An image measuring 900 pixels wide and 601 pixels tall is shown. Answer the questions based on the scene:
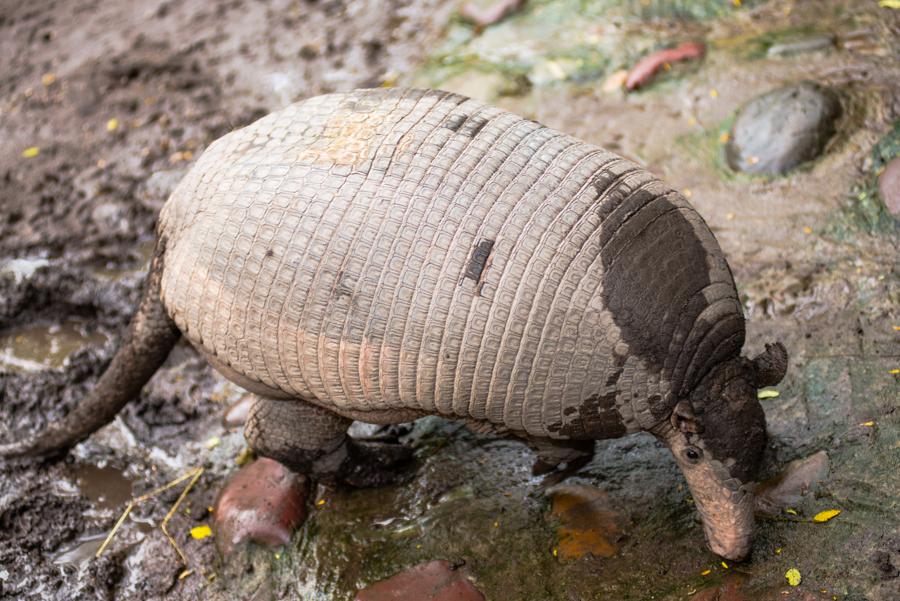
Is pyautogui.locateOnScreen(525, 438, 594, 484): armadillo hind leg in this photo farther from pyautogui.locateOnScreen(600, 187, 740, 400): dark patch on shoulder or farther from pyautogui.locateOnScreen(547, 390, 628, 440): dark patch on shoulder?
pyautogui.locateOnScreen(600, 187, 740, 400): dark patch on shoulder

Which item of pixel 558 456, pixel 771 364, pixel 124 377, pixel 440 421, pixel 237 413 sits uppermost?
pixel 771 364

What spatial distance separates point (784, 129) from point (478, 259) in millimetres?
3036

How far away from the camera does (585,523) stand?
414 centimetres

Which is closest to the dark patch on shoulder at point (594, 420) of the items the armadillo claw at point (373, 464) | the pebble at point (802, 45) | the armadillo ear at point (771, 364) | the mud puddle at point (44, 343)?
the armadillo ear at point (771, 364)

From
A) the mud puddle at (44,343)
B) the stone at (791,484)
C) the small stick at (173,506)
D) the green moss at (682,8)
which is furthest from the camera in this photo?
the green moss at (682,8)

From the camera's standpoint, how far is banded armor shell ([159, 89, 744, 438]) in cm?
338

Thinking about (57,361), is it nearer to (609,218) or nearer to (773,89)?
(609,218)

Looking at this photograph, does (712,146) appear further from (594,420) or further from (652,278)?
(594,420)

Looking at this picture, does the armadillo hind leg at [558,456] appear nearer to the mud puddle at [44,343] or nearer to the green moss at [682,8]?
the mud puddle at [44,343]

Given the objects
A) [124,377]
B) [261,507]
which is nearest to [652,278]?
[261,507]

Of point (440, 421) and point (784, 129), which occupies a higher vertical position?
point (784, 129)

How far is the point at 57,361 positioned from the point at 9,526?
1263 mm

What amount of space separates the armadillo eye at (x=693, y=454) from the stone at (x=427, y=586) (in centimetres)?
111

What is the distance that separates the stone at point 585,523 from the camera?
13.2 feet
